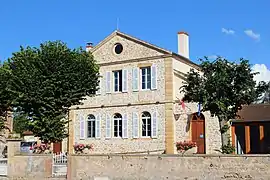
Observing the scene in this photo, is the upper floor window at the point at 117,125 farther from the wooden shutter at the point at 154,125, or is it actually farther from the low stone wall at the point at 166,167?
the low stone wall at the point at 166,167

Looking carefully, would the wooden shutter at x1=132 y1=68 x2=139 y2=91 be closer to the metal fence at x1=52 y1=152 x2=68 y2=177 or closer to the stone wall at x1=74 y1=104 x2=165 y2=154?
the stone wall at x1=74 y1=104 x2=165 y2=154

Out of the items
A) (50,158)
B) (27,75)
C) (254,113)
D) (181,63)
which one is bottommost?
(50,158)

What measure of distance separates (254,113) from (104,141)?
9939 mm

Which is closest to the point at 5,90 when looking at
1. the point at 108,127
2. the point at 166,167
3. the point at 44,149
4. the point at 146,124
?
the point at 44,149

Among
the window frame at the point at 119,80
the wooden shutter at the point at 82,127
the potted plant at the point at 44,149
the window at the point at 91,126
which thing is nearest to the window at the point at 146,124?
the window frame at the point at 119,80

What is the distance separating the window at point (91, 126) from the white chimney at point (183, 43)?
297 inches

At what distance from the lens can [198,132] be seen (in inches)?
1037

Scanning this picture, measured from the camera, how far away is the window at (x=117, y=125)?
95.8 feet

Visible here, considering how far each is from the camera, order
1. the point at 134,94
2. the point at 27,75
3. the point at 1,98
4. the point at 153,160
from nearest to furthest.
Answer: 1. the point at 153,160
2. the point at 27,75
3. the point at 1,98
4. the point at 134,94

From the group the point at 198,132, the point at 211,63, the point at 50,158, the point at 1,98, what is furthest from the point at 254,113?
the point at 1,98

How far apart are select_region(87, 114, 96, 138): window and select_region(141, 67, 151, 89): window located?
4.44 m

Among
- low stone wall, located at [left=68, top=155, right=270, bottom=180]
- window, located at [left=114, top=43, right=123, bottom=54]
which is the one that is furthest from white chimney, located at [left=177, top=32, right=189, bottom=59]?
low stone wall, located at [left=68, top=155, right=270, bottom=180]

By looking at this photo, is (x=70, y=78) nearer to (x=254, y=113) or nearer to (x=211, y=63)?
(x=211, y=63)

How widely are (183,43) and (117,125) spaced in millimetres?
7207
